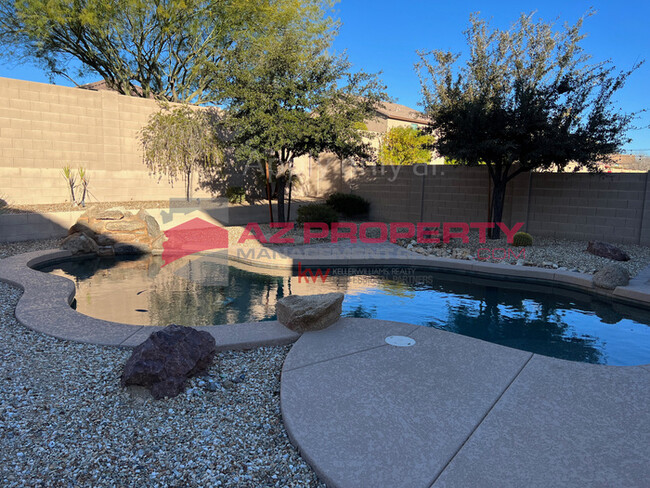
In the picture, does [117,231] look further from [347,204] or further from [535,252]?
[535,252]

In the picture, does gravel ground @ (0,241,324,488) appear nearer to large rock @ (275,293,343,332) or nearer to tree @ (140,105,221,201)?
large rock @ (275,293,343,332)

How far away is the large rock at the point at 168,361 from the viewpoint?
3.09 metres

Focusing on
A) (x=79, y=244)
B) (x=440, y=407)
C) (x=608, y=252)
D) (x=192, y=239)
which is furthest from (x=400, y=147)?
(x=440, y=407)

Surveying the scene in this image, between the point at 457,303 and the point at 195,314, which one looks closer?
the point at 195,314

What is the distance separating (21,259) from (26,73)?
15338 millimetres

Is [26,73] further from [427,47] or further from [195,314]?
[195,314]

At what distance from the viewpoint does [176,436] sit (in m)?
2.66

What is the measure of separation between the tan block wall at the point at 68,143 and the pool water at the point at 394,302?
3.89 metres

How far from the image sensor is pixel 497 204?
35.0 feet

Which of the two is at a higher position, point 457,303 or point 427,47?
point 427,47

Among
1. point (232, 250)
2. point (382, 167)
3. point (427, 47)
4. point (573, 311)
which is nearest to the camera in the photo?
point (573, 311)

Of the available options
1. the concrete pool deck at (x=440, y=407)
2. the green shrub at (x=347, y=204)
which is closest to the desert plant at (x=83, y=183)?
the green shrub at (x=347, y=204)

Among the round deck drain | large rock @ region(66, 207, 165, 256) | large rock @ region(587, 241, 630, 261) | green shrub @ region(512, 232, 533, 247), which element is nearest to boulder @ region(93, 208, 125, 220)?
large rock @ region(66, 207, 165, 256)

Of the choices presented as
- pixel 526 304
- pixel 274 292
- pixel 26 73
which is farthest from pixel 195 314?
pixel 26 73
